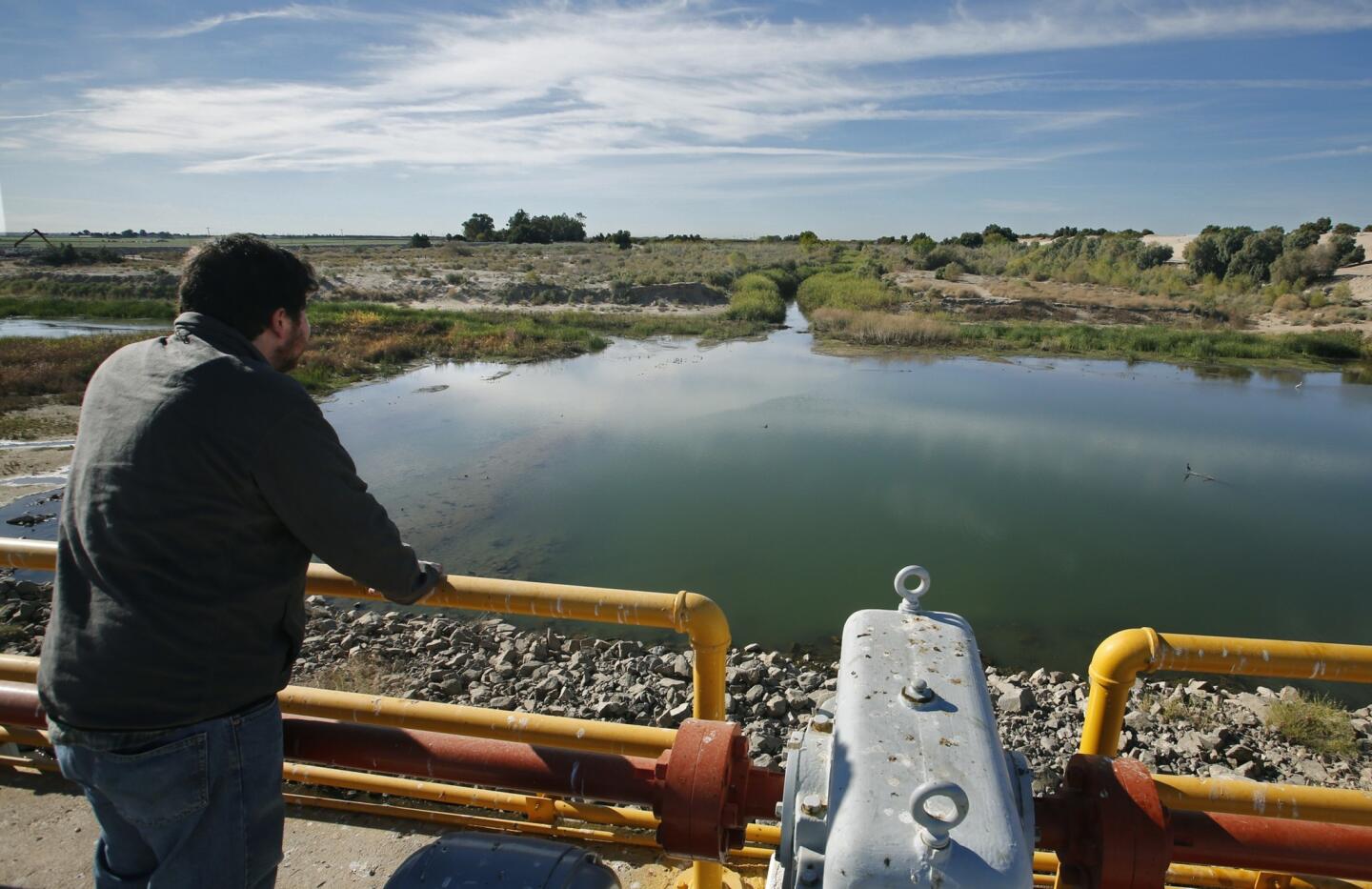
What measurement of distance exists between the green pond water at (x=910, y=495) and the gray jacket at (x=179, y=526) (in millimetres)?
6416

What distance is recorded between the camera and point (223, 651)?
148cm

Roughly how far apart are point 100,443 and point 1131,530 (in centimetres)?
1164

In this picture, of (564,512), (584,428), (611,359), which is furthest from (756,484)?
(611,359)

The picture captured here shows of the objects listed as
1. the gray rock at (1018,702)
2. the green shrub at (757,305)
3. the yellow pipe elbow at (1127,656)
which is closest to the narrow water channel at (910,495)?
the gray rock at (1018,702)

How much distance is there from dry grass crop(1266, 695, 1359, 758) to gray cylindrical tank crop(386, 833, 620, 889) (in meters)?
6.25

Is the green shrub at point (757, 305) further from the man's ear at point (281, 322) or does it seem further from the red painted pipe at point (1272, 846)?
the red painted pipe at point (1272, 846)

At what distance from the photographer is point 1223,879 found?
8.02 feet

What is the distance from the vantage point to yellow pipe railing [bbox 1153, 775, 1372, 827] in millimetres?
1721

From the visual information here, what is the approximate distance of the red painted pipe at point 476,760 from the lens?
1.53m

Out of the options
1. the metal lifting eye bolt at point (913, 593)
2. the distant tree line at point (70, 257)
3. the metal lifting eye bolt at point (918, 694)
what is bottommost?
the metal lifting eye bolt at point (918, 694)

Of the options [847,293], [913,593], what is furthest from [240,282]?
[847,293]

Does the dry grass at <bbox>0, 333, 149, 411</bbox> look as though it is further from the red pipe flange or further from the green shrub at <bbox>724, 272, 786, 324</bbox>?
the green shrub at <bbox>724, 272, 786, 324</bbox>

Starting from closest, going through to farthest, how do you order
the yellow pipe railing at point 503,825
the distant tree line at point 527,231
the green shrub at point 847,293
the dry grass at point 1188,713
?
the yellow pipe railing at point 503,825
the dry grass at point 1188,713
the green shrub at point 847,293
the distant tree line at point 527,231

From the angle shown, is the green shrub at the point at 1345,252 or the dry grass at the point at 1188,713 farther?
the green shrub at the point at 1345,252
